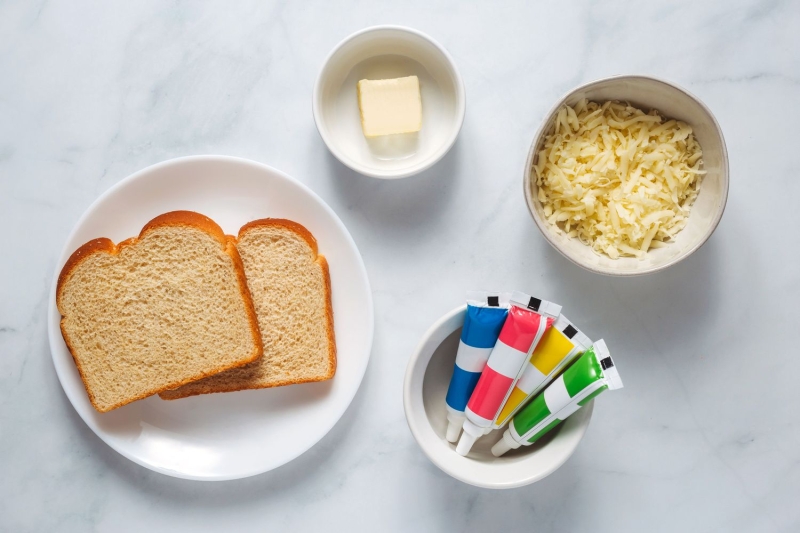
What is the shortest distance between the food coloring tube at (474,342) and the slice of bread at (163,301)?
1.35 feet

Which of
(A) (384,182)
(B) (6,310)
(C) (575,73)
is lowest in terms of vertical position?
(B) (6,310)

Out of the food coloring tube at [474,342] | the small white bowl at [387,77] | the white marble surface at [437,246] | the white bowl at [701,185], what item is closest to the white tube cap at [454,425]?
the food coloring tube at [474,342]

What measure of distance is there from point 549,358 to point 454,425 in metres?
0.22

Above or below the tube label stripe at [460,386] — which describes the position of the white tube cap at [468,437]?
below

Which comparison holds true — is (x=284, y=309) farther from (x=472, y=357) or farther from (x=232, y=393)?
(x=472, y=357)

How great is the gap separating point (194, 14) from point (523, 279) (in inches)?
35.4

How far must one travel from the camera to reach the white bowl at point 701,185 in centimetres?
108

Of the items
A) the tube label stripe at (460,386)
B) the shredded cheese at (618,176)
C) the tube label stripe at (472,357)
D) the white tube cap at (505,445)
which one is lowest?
the white tube cap at (505,445)

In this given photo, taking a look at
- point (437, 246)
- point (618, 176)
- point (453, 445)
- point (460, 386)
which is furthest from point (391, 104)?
point (453, 445)

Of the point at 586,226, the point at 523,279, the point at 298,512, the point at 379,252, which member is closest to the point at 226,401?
the point at 298,512

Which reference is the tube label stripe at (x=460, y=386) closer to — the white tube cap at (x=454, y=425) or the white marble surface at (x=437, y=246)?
the white tube cap at (x=454, y=425)

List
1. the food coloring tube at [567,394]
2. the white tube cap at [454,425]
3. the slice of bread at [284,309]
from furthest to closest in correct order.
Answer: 1. the slice of bread at [284,309]
2. the white tube cap at [454,425]
3. the food coloring tube at [567,394]

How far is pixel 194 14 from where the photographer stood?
4.16 feet

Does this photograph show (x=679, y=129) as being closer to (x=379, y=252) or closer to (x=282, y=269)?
(x=379, y=252)
